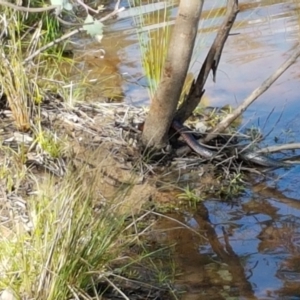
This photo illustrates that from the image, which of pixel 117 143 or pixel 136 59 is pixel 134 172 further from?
pixel 136 59

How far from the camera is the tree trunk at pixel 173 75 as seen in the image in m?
3.72

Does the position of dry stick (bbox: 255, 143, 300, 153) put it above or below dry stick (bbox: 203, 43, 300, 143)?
below

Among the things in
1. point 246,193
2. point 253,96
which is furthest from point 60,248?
point 253,96

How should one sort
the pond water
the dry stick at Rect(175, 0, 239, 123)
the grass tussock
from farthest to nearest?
the dry stick at Rect(175, 0, 239, 123)
the pond water
the grass tussock

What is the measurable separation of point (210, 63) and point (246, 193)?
721 millimetres

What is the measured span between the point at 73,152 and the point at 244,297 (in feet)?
4.14

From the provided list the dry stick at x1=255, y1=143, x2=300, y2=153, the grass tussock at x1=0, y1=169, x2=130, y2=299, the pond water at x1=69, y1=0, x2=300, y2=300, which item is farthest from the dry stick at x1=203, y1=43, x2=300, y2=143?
the grass tussock at x1=0, y1=169, x2=130, y2=299

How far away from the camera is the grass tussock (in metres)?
2.68

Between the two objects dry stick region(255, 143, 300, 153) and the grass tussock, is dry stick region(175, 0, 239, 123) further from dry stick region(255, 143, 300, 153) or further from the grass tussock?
the grass tussock

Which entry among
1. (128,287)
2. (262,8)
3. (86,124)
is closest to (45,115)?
(86,124)

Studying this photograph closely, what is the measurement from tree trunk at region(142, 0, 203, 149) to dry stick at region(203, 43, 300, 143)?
281 millimetres

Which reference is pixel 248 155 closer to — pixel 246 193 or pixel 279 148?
pixel 279 148

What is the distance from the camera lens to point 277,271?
10.2 feet

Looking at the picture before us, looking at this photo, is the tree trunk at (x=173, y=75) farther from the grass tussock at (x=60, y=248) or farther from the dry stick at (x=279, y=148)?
the grass tussock at (x=60, y=248)
